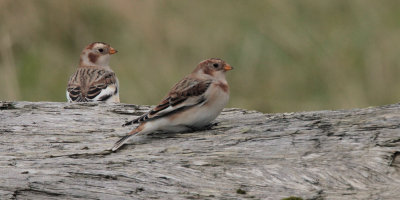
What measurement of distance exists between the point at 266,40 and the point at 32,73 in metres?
2.80

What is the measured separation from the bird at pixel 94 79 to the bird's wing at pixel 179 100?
2768 mm

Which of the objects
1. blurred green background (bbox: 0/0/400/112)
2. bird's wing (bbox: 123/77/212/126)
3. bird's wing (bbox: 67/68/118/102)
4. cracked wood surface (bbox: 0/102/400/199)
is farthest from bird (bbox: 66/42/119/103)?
bird's wing (bbox: 123/77/212/126)

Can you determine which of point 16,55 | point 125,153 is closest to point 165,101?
point 125,153

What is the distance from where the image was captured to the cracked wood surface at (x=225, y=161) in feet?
15.6

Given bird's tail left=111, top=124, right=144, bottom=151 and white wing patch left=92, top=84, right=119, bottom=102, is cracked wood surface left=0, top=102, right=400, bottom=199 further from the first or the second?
white wing patch left=92, top=84, right=119, bottom=102

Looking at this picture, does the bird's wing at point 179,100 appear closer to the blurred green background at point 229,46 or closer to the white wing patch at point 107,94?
the white wing patch at point 107,94

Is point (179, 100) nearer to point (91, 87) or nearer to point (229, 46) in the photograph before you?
point (91, 87)

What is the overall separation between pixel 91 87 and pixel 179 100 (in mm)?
3244

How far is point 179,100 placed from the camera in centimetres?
586

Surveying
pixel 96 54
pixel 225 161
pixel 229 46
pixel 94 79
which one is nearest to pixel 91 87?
pixel 94 79

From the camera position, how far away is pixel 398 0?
10.6m

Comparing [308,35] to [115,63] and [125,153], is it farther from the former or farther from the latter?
[125,153]

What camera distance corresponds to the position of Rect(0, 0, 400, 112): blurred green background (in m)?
9.55

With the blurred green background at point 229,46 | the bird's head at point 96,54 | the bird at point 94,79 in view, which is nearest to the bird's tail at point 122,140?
the bird at point 94,79
